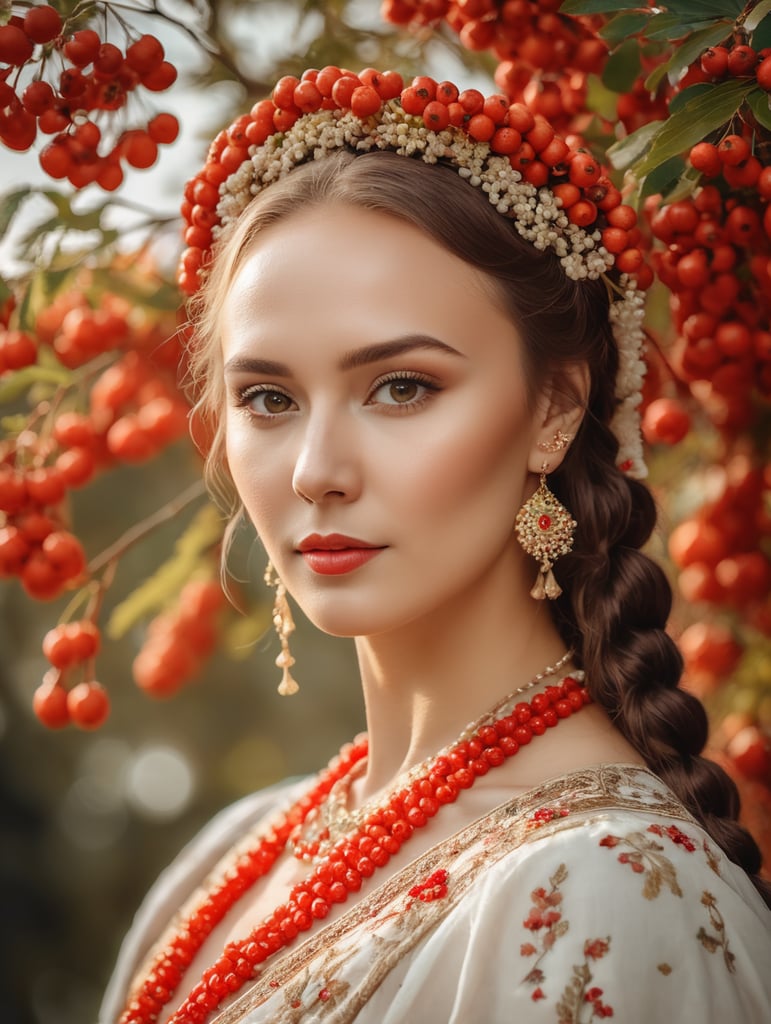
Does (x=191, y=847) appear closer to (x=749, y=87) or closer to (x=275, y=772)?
(x=749, y=87)

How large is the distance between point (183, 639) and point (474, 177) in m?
1.18

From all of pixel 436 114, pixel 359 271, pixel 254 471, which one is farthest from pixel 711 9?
pixel 254 471

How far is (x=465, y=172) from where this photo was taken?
62.7 inches

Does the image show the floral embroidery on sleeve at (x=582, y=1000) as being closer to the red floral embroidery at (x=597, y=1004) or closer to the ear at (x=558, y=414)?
the red floral embroidery at (x=597, y=1004)

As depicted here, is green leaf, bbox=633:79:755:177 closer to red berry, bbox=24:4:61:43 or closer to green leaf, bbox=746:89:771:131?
green leaf, bbox=746:89:771:131

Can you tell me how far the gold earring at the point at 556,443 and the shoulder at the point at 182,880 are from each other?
93 cm

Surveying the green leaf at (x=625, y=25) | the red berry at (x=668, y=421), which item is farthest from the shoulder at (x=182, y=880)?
the green leaf at (x=625, y=25)

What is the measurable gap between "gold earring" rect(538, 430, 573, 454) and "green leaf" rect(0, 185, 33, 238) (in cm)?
87

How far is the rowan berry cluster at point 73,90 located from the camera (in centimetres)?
143

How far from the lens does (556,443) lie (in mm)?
1660

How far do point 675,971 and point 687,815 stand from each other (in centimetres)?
26

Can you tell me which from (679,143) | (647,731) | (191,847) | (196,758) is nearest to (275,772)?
(196,758)

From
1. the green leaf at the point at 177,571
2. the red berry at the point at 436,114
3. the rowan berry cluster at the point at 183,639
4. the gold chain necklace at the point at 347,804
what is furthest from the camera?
the rowan berry cluster at the point at 183,639

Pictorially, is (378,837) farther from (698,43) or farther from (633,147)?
(698,43)
